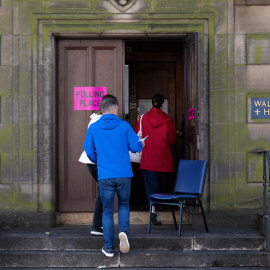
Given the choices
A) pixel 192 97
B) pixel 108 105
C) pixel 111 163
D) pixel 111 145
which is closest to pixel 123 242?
pixel 111 163

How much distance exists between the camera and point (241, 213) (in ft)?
26.6

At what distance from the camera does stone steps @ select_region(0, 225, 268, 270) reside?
689 cm

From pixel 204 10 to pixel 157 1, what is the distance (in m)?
0.67

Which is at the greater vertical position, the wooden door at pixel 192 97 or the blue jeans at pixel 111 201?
the wooden door at pixel 192 97

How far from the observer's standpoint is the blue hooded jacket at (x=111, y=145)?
6609mm

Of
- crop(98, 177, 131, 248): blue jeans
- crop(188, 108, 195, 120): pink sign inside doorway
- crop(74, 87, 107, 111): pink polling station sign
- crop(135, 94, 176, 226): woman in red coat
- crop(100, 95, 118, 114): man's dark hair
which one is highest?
crop(74, 87, 107, 111): pink polling station sign

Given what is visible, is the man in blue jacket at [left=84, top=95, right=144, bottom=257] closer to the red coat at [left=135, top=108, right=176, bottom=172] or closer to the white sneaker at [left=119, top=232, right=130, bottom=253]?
the white sneaker at [left=119, top=232, right=130, bottom=253]

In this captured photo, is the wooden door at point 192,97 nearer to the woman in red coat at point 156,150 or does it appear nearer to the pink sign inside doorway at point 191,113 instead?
the pink sign inside doorway at point 191,113

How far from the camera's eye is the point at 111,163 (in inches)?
260

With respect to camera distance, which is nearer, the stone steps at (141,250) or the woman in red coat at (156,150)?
the stone steps at (141,250)

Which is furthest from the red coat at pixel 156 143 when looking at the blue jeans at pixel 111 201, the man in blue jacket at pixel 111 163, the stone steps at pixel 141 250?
the blue jeans at pixel 111 201

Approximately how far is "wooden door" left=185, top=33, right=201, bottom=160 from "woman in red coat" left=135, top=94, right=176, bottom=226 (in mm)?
288

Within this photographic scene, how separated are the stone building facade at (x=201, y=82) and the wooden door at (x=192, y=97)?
120 millimetres

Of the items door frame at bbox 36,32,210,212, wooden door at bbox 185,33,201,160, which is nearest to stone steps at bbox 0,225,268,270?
door frame at bbox 36,32,210,212
